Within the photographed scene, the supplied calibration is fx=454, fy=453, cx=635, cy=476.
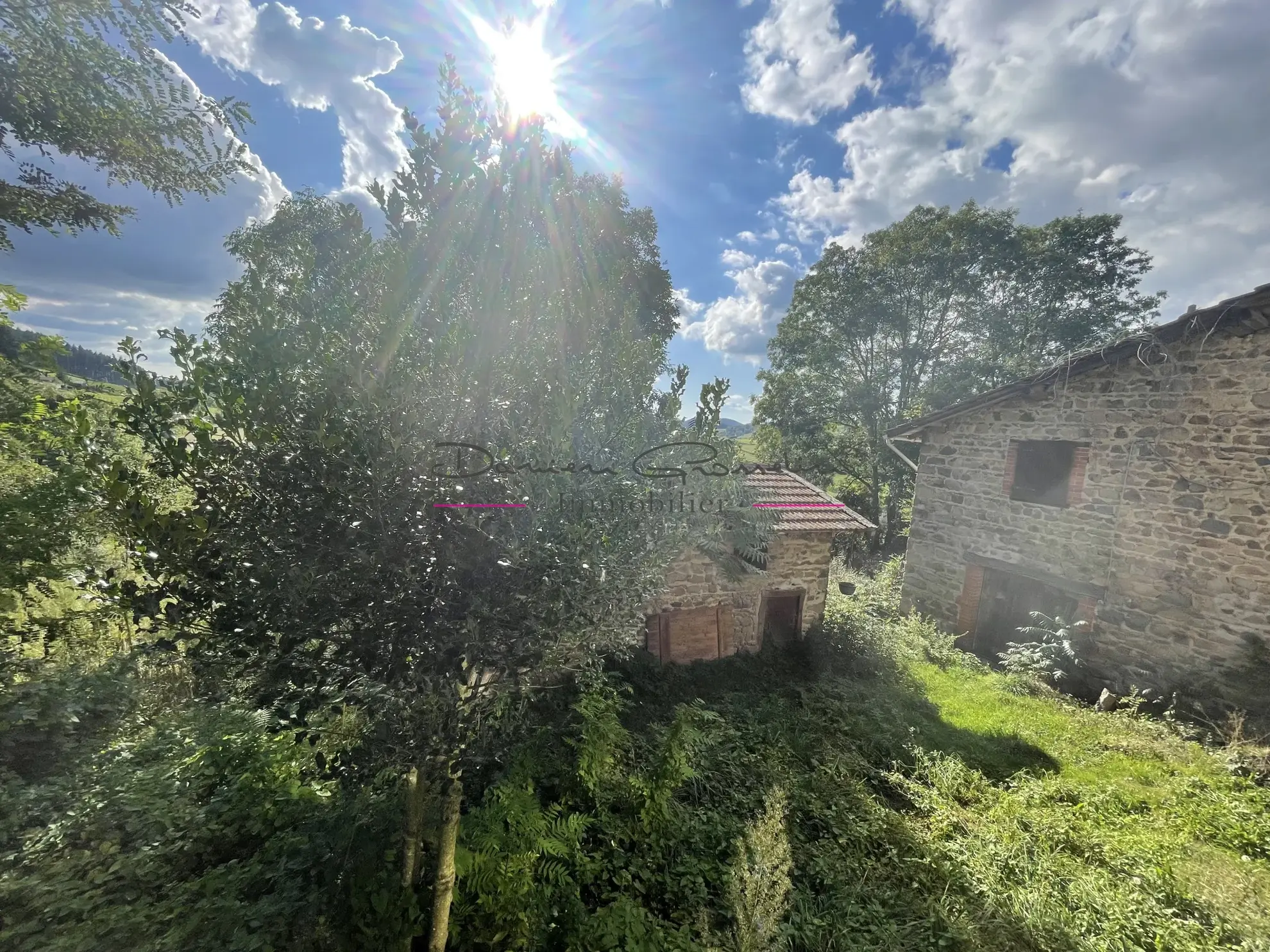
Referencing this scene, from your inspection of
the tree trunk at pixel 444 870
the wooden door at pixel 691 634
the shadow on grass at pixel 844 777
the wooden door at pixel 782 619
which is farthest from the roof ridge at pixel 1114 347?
the tree trunk at pixel 444 870

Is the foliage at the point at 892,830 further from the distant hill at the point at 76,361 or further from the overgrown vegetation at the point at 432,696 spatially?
the distant hill at the point at 76,361

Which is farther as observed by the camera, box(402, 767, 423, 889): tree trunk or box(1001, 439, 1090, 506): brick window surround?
box(1001, 439, 1090, 506): brick window surround

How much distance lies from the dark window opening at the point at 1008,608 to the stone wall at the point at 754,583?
3716 mm

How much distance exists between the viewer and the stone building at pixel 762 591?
7203mm

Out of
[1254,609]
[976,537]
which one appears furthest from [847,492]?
[1254,609]

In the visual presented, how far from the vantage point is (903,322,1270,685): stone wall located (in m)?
6.57

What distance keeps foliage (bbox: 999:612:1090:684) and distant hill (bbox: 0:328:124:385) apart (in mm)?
11752

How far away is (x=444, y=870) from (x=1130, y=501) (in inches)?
421

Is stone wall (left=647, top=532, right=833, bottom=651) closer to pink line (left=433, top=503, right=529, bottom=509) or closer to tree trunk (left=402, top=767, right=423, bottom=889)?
tree trunk (left=402, top=767, right=423, bottom=889)

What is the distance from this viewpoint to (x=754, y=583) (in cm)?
773

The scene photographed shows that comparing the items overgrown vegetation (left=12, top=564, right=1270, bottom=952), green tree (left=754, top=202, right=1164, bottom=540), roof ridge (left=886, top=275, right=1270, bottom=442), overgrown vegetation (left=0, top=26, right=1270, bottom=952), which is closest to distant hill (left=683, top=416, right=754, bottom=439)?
overgrown vegetation (left=0, top=26, right=1270, bottom=952)

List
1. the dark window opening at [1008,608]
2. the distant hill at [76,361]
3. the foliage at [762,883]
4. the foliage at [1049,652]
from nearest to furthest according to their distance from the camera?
the distant hill at [76,361] → the foliage at [762,883] → the foliage at [1049,652] → the dark window opening at [1008,608]

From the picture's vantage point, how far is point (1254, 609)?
651 centimetres

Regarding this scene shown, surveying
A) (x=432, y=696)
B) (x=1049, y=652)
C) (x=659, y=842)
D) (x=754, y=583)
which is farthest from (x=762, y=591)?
(x=432, y=696)
